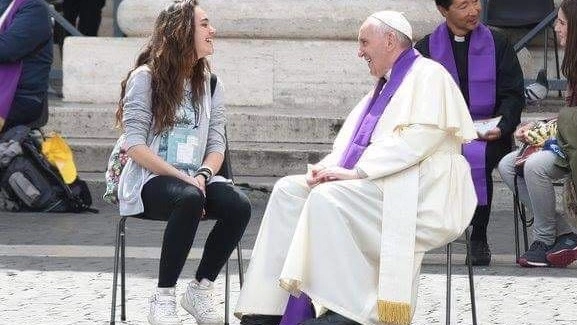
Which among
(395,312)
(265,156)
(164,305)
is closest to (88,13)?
(265,156)

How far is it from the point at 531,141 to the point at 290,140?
2.99 metres

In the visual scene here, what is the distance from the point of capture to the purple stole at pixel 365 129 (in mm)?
6410

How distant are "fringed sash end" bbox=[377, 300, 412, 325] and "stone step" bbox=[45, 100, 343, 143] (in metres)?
4.72

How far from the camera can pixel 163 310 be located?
6512 millimetres

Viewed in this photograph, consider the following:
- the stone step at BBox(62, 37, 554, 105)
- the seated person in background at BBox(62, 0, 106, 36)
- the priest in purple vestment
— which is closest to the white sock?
the priest in purple vestment

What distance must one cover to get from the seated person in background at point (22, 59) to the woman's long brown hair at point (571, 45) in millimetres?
3532

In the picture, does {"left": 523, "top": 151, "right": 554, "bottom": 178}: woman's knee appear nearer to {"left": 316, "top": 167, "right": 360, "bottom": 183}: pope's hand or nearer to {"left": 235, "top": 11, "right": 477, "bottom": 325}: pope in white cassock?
{"left": 235, "top": 11, "right": 477, "bottom": 325}: pope in white cassock

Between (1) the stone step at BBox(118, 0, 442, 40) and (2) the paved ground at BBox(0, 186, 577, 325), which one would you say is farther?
(1) the stone step at BBox(118, 0, 442, 40)

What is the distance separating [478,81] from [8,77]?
323cm

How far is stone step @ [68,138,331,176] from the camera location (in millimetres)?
10539

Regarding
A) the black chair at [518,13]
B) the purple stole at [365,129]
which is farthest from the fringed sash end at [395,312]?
the black chair at [518,13]

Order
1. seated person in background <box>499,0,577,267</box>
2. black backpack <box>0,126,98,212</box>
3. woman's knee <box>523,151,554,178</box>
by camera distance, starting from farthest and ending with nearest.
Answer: black backpack <box>0,126,98,212</box>, woman's knee <box>523,151,554,178</box>, seated person in background <box>499,0,577,267</box>

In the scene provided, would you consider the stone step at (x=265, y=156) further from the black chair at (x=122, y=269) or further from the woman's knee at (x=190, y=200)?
the woman's knee at (x=190, y=200)

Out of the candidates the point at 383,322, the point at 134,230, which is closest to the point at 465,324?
the point at 383,322
